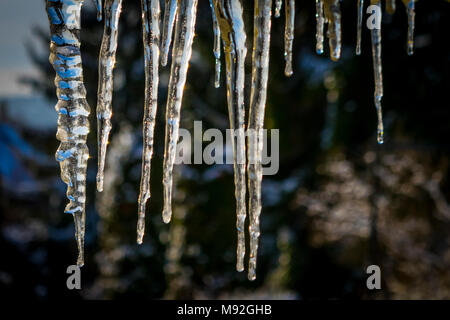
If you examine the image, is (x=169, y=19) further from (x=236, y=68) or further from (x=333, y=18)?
(x=333, y=18)

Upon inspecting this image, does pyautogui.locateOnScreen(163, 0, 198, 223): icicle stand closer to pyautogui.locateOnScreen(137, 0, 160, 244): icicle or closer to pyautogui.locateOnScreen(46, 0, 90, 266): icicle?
pyautogui.locateOnScreen(137, 0, 160, 244): icicle

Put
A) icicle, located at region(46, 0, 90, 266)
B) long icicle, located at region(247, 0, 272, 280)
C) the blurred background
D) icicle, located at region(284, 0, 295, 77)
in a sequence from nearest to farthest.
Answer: icicle, located at region(46, 0, 90, 266), long icicle, located at region(247, 0, 272, 280), icicle, located at region(284, 0, 295, 77), the blurred background

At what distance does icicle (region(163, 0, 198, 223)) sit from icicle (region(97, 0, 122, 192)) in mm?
176

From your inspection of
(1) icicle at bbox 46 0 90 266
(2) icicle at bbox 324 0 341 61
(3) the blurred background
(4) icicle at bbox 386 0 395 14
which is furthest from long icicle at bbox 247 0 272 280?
(3) the blurred background

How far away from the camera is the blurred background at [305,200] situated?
5.66 m

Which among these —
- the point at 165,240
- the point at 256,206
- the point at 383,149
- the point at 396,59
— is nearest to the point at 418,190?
the point at 383,149

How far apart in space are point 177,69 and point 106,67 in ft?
0.69

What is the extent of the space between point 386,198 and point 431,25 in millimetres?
3169

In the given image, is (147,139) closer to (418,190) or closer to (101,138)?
(101,138)

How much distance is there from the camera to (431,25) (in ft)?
16.4

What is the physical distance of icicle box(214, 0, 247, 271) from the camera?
0.91 m

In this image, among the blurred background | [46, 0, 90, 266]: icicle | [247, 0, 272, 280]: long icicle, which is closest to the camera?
[46, 0, 90, 266]: icicle

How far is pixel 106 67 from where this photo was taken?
928 mm

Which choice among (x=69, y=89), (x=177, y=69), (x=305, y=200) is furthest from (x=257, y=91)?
(x=305, y=200)
